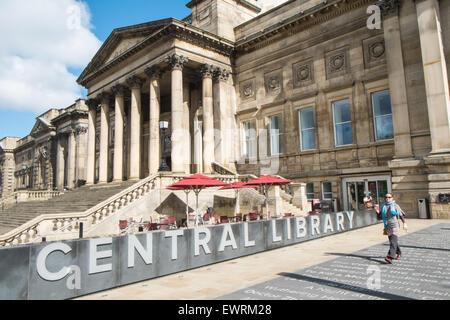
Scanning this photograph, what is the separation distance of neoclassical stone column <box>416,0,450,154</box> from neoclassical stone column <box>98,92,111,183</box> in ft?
86.4

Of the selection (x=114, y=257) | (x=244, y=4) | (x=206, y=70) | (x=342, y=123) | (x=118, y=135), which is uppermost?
(x=244, y=4)

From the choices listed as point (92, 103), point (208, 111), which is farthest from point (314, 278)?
point (92, 103)

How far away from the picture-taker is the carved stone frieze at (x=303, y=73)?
82.5ft

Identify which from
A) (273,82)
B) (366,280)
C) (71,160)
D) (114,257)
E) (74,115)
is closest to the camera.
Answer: (366,280)

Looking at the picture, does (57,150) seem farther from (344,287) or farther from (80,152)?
(344,287)

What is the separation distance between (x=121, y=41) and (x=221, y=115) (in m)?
11.8

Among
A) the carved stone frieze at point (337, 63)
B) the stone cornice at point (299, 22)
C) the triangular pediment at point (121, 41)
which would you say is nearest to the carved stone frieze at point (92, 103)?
the triangular pediment at point (121, 41)

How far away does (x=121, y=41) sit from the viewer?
30.1 m

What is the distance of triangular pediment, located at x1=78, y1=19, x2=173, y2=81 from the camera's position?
26.1 m

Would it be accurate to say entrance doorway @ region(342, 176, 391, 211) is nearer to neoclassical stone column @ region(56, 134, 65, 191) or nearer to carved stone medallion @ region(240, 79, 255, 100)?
carved stone medallion @ region(240, 79, 255, 100)

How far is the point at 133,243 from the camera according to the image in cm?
724

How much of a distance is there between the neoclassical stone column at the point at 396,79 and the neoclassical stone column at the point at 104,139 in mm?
24515

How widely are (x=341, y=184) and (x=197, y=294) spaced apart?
1857 centimetres

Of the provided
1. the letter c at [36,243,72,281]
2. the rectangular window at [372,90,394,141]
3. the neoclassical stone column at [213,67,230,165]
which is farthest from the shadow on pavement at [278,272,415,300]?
the neoclassical stone column at [213,67,230,165]
